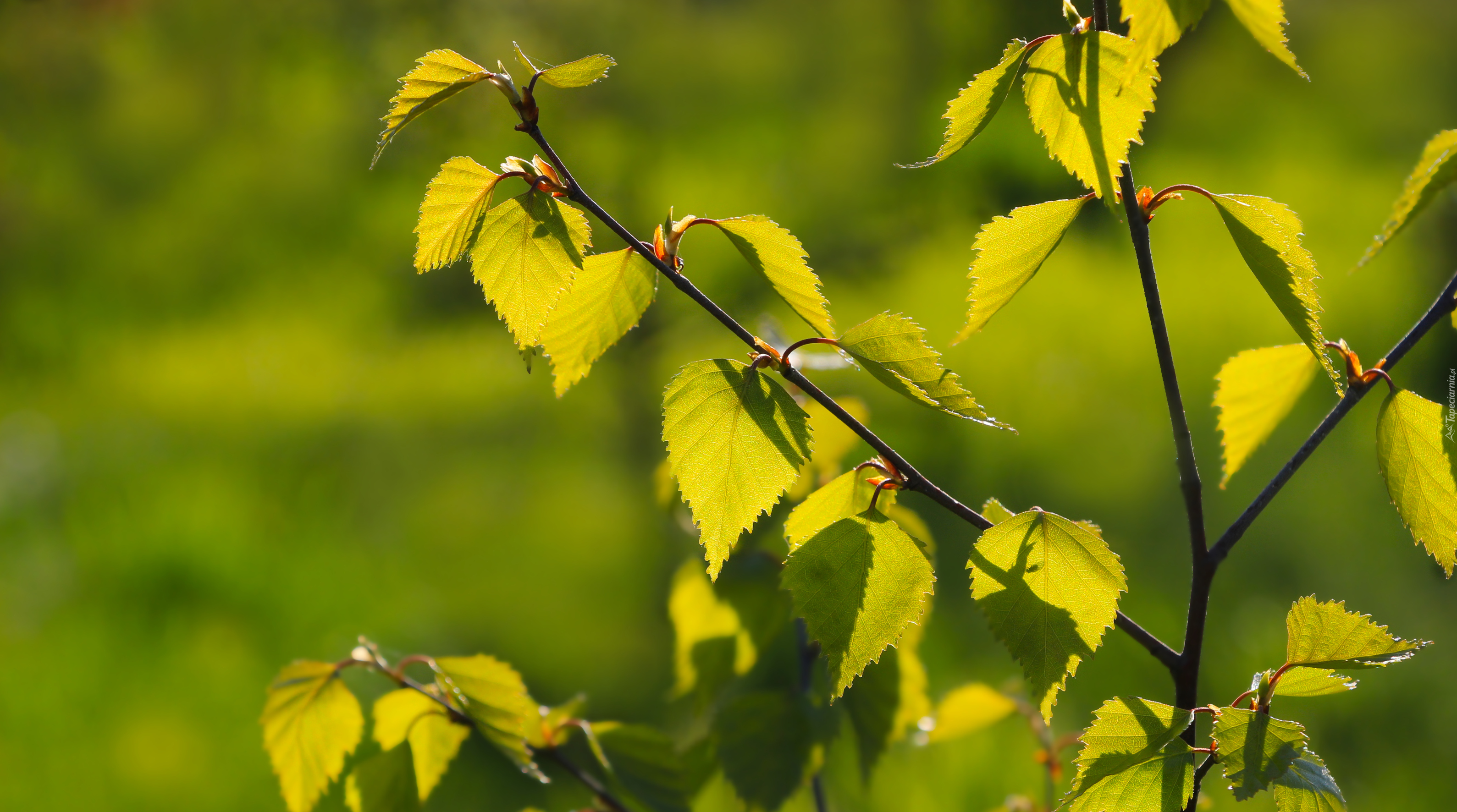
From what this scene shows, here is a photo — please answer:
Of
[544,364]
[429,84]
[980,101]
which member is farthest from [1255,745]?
[544,364]

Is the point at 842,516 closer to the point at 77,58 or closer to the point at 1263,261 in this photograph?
the point at 1263,261

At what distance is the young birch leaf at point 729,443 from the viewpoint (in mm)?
367

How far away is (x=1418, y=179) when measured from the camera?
0.41m

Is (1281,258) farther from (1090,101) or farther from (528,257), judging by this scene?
(528,257)

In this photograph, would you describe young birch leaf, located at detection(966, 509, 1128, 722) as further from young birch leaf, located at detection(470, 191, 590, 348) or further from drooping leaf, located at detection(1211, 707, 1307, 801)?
young birch leaf, located at detection(470, 191, 590, 348)

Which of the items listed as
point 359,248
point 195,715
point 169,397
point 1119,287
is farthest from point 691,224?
point 359,248

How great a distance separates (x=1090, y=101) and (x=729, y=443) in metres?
0.17

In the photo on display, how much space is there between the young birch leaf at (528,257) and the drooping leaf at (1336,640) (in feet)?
0.97

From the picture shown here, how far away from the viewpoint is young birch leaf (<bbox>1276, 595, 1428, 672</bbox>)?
38 cm

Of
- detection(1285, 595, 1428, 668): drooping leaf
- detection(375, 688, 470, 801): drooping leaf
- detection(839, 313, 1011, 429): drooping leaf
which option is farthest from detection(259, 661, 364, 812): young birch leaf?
detection(1285, 595, 1428, 668): drooping leaf

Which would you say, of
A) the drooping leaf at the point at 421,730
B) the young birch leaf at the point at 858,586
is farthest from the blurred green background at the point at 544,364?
the young birch leaf at the point at 858,586

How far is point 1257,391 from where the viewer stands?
0.49 metres

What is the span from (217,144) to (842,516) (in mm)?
2714

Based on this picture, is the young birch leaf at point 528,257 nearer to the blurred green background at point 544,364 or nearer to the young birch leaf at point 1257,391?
the young birch leaf at point 1257,391
